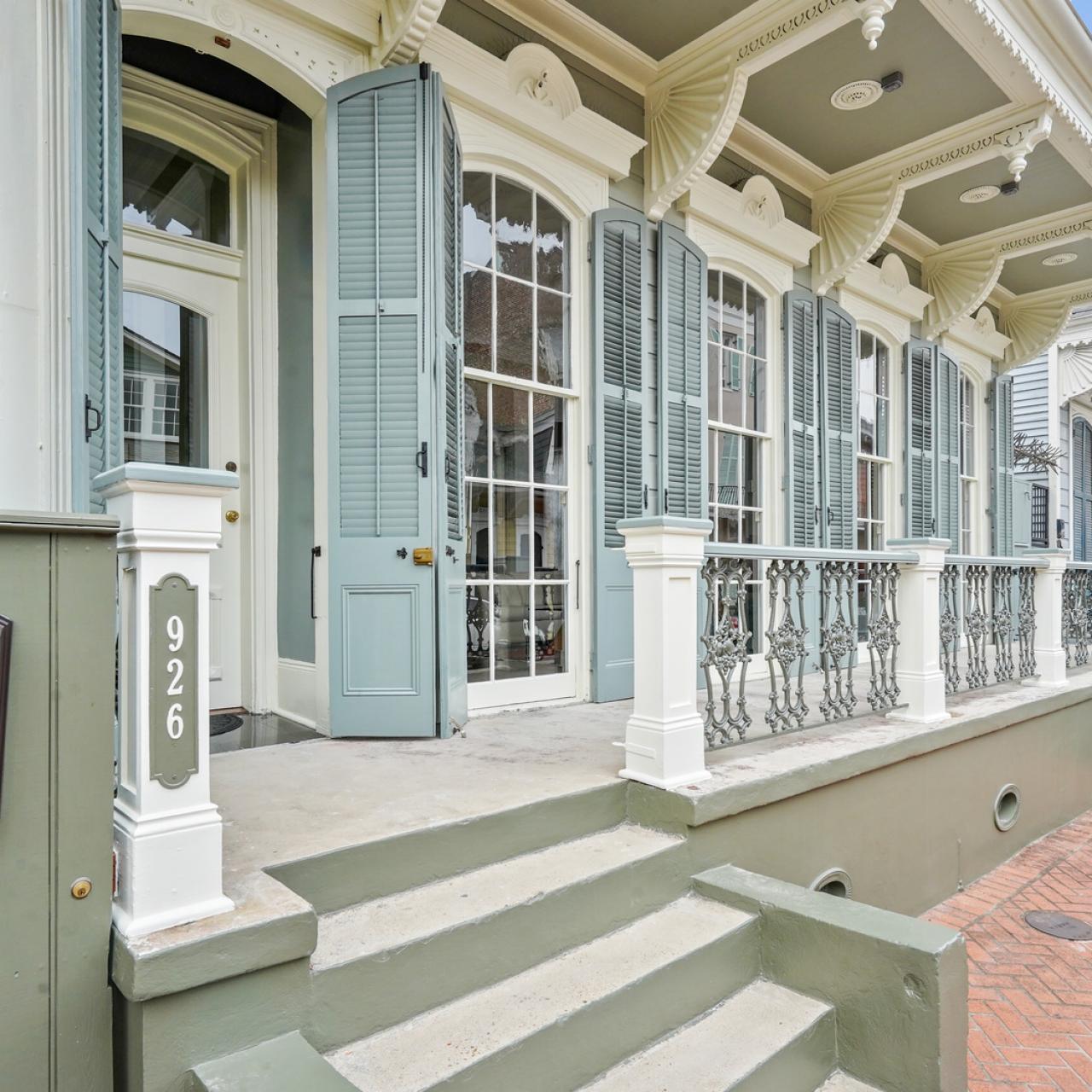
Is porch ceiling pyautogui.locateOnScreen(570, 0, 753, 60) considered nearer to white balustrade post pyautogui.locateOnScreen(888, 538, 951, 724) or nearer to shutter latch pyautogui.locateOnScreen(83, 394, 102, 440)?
white balustrade post pyautogui.locateOnScreen(888, 538, 951, 724)

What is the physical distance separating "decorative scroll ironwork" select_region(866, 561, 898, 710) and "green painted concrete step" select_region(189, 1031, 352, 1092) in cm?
302

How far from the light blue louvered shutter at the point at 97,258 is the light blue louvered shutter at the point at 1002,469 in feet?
26.6

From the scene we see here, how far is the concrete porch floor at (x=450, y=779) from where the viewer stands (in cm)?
190

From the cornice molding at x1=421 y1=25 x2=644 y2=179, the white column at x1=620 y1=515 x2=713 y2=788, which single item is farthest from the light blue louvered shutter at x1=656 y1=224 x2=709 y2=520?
the white column at x1=620 y1=515 x2=713 y2=788

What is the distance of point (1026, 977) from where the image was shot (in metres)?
2.90

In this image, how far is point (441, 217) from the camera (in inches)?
136

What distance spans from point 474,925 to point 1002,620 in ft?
13.7

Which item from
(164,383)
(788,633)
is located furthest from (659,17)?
(788,633)

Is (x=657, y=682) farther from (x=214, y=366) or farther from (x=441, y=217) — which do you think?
(x=214, y=366)

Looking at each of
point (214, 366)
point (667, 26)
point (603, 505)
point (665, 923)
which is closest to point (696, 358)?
point (603, 505)

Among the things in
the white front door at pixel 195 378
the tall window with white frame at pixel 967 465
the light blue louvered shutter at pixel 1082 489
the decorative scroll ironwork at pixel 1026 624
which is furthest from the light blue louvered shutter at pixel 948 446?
the white front door at pixel 195 378

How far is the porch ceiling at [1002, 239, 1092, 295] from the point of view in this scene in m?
7.11

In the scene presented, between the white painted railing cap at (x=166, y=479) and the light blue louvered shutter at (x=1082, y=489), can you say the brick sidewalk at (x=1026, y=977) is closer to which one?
the white painted railing cap at (x=166, y=479)

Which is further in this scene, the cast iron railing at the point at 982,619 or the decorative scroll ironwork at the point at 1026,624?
the decorative scroll ironwork at the point at 1026,624
